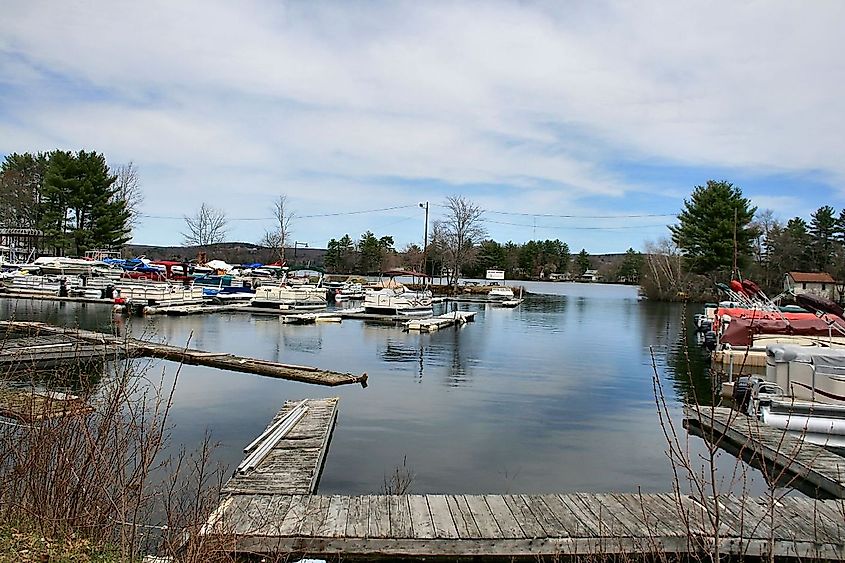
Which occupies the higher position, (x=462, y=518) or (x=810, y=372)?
(x=810, y=372)

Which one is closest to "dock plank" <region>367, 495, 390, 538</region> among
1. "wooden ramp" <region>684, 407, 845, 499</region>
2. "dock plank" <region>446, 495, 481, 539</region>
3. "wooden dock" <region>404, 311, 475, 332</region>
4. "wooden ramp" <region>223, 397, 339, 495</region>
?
"dock plank" <region>446, 495, 481, 539</region>

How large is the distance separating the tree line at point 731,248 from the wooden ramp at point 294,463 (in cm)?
4767

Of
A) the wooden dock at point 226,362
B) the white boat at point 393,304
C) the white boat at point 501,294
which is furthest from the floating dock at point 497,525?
the white boat at point 501,294

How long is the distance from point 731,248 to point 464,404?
45.1 metres

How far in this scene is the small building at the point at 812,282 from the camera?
176 ft

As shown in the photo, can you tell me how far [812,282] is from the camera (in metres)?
54.4

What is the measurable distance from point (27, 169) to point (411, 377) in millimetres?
52764

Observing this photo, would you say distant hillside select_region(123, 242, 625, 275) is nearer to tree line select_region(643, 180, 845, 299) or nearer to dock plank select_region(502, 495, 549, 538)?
tree line select_region(643, 180, 845, 299)

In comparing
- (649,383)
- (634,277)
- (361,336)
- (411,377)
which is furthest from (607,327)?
(634,277)

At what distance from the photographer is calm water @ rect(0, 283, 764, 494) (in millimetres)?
9141

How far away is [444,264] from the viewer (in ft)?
224

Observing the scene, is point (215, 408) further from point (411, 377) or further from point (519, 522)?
point (519, 522)

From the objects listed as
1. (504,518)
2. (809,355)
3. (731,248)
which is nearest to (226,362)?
(504,518)

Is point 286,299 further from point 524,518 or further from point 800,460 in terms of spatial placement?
point 524,518
